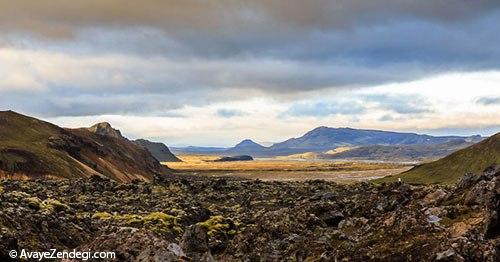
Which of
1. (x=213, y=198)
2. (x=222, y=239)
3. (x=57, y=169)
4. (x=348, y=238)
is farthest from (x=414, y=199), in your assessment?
(x=57, y=169)

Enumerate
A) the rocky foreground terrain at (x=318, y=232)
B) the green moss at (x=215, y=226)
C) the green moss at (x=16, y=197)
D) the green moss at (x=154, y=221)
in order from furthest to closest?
the green moss at (x=154, y=221) → the green moss at (x=215, y=226) → the green moss at (x=16, y=197) → the rocky foreground terrain at (x=318, y=232)

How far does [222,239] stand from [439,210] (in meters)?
26.6

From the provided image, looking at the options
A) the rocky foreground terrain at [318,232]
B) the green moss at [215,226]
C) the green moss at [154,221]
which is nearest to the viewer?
the rocky foreground terrain at [318,232]

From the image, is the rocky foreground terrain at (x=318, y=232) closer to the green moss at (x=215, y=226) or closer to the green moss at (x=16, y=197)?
the green moss at (x=215, y=226)

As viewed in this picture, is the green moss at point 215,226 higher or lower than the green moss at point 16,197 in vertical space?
lower

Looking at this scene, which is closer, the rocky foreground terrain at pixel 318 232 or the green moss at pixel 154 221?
the rocky foreground terrain at pixel 318 232

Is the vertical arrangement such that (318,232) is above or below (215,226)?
above
